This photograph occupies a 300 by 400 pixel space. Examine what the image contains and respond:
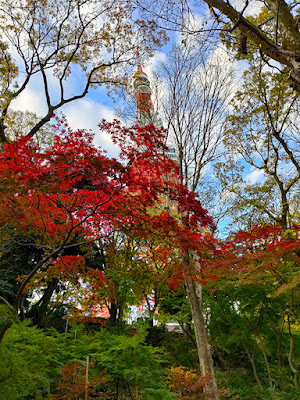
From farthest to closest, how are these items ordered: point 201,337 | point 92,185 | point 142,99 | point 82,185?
point 142,99 < point 201,337 < point 82,185 < point 92,185

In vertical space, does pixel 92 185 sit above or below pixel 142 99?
below

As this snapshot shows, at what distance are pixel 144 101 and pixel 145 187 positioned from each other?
430 centimetres

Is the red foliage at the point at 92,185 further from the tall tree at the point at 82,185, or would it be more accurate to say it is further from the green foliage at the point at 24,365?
the green foliage at the point at 24,365

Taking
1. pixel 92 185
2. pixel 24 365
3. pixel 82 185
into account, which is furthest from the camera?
pixel 82 185

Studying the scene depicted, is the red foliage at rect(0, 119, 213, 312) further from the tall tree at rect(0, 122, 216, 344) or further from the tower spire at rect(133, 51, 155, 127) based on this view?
the tower spire at rect(133, 51, 155, 127)

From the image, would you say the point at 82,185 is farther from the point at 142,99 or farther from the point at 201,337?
the point at 142,99

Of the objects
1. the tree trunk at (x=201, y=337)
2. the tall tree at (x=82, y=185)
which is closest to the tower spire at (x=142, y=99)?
the tall tree at (x=82, y=185)

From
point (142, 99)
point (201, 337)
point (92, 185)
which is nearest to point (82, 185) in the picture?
point (92, 185)

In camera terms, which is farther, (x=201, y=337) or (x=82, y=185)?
(x=201, y=337)

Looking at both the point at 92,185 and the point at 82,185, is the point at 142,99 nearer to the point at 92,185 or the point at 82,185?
the point at 82,185

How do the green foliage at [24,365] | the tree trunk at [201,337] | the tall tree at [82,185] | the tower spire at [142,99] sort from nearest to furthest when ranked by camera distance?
the green foliage at [24,365] → the tall tree at [82,185] → the tree trunk at [201,337] → the tower spire at [142,99]

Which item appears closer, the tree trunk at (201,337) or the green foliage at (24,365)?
the green foliage at (24,365)

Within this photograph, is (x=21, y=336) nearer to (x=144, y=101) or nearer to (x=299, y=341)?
(x=144, y=101)

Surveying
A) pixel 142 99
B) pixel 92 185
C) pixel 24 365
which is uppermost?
pixel 142 99
